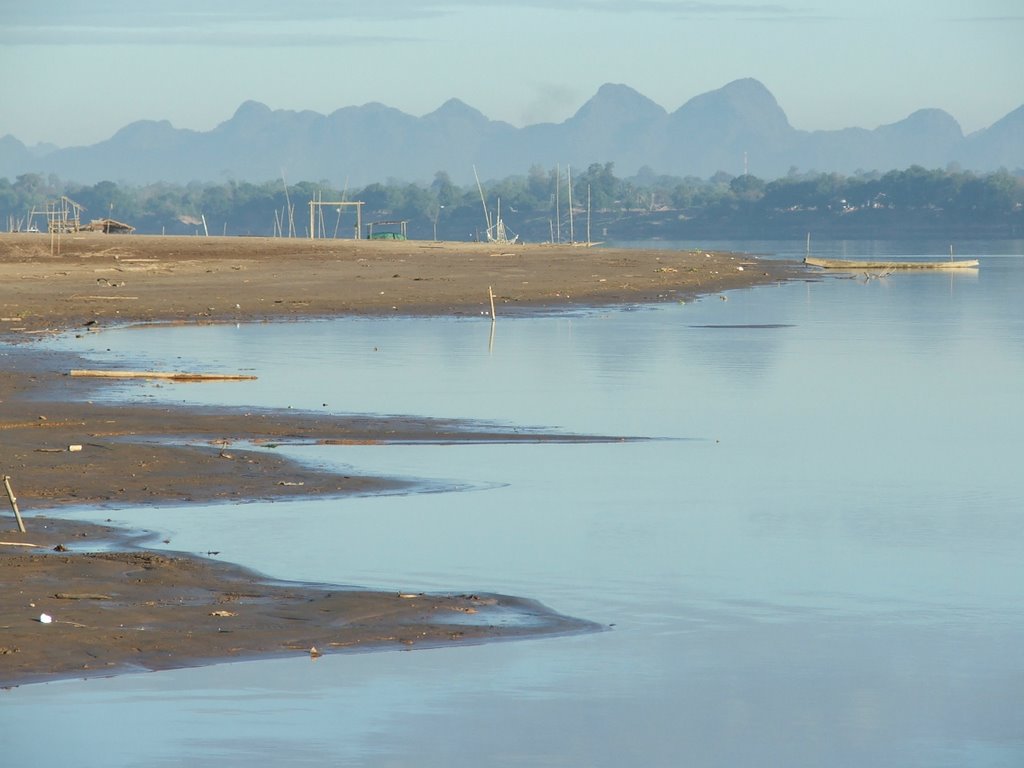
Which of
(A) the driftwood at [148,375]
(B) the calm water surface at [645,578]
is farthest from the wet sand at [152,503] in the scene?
(A) the driftwood at [148,375]

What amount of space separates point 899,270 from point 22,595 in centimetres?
6885

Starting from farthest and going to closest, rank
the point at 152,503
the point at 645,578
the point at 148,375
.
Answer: the point at 148,375 → the point at 152,503 → the point at 645,578

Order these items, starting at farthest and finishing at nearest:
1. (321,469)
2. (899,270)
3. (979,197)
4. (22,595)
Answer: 1. (979,197)
2. (899,270)
3. (321,469)
4. (22,595)

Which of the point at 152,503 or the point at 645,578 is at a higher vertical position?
the point at 152,503

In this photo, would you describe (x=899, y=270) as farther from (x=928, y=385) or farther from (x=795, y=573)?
(x=795, y=573)

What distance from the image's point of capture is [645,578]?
11664 millimetres

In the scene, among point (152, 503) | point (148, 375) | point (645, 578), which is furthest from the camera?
point (148, 375)

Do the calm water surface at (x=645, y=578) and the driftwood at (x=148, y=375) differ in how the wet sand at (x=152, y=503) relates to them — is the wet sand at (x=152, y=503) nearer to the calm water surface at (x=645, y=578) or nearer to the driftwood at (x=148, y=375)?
the calm water surface at (x=645, y=578)

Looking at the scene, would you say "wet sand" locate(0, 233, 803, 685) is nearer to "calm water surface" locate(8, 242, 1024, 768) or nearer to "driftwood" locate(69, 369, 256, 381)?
"calm water surface" locate(8, 242, 1024, 768)

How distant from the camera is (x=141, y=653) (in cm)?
904

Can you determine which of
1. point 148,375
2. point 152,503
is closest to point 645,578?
point 152,503

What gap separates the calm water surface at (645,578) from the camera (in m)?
8.19

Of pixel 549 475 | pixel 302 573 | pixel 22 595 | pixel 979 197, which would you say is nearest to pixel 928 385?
pixel 549 475

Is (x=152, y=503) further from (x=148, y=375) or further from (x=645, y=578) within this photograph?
(x=148, y=375)
